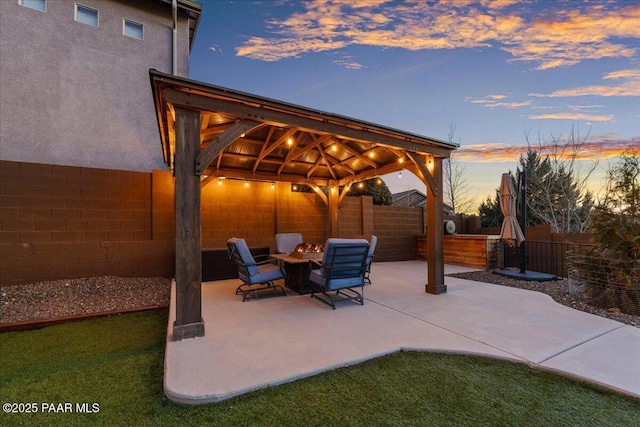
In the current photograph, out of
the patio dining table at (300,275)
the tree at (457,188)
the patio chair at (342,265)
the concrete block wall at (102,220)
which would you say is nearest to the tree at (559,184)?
the tree at (457,188)

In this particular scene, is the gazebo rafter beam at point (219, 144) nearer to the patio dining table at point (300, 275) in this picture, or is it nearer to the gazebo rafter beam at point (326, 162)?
the patio dining table at point (300, 275)

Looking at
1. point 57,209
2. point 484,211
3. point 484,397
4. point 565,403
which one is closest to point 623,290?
point 565,403

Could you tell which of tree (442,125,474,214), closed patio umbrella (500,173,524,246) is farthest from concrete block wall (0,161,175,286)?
tree (442,125,474,214)

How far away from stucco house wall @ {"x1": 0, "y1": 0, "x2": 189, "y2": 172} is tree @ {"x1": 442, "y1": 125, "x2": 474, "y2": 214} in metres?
15.4

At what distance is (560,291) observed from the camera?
516 cm

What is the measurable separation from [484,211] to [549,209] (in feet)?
9.25

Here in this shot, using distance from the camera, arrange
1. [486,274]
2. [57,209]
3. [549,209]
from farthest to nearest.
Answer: [549,209], [486,274], [57,209]

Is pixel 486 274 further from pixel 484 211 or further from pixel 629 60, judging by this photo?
pixel 484 211

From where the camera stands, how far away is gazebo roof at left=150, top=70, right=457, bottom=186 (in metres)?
3.31

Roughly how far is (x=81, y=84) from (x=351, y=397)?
29.4 ft

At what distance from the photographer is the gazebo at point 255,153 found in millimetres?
3195

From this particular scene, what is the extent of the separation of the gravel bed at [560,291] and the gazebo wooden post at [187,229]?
5.30 m

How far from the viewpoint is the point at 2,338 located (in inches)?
137

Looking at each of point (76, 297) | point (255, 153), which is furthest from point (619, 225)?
point (76, 297)
